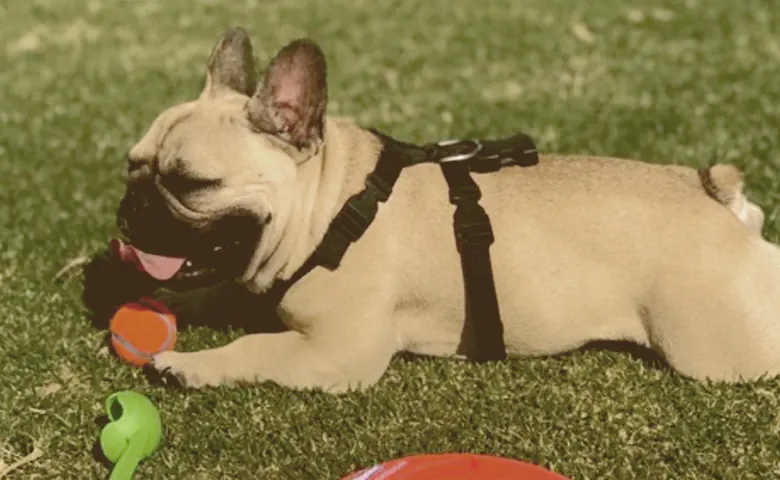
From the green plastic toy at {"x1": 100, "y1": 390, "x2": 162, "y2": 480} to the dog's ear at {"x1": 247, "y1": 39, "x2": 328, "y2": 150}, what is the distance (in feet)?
3.45

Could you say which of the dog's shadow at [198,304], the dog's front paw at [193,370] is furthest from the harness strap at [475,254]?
the dog's front paw at [193,370]

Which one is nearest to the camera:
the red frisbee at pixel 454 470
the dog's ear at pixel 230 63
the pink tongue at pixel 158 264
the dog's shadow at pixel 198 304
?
the red frisbee at pixel 454 470

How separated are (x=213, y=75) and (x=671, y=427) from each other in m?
2.13

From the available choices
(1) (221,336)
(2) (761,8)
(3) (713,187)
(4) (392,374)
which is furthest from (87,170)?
Answer: (2) (761,8)

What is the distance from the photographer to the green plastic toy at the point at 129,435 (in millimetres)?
3297

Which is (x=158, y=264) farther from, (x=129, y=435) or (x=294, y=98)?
(x=294, y=98)

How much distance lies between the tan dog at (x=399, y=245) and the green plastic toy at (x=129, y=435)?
0.31 m

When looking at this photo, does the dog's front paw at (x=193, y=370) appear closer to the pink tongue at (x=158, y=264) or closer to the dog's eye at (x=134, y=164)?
the pink tongue at (x=158, y=264)

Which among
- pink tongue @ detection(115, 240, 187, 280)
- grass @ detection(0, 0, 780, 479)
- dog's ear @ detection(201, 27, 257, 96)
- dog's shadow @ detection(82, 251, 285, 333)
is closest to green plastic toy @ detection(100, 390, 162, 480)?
grass @ detection(0, 0, 780, 479)

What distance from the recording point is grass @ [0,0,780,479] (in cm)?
347

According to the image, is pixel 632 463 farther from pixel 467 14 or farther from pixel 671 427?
pixel 467 14

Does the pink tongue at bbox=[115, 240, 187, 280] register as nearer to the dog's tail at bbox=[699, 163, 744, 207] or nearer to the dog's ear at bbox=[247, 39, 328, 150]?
the dog's ear at bbox=[247, 39, 328, 150]

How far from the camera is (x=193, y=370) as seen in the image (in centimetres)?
371

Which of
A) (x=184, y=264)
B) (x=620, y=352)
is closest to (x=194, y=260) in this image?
(x=184, y=264)
